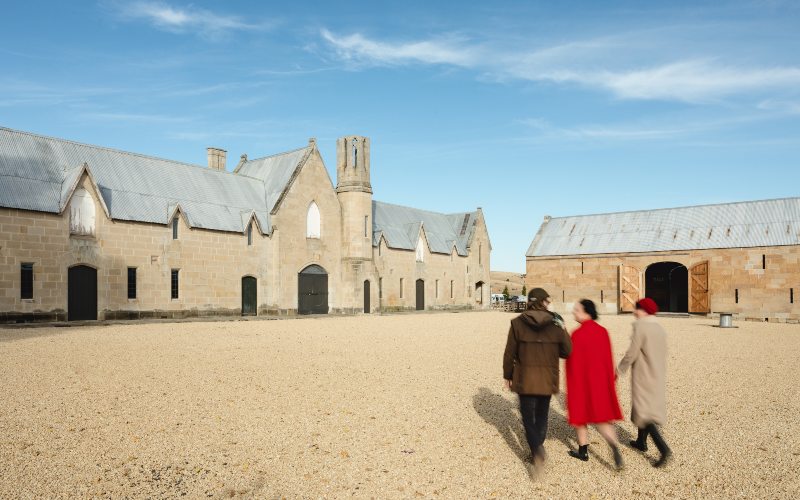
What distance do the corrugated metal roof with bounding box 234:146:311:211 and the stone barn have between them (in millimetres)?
22740

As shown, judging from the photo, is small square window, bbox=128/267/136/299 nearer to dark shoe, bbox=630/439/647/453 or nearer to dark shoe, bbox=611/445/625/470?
dark shoe, bbox=630/439/647/453

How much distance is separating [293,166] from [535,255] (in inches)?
906

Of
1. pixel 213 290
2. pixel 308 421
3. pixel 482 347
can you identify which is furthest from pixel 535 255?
pixel 308 421

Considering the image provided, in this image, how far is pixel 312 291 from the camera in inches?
1641

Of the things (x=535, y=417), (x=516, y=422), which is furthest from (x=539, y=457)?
(x=516, y=422)

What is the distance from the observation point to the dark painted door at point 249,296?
3766cm

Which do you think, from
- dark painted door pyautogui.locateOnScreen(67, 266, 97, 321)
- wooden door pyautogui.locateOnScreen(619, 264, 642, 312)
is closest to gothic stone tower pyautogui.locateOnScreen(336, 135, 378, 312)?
dark painted door pyautogui.locateOnScreen(67, 266, 97, 321)

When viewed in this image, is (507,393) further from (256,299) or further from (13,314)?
(256,299)

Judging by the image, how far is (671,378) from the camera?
14.2 metres

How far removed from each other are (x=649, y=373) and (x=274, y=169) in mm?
38006

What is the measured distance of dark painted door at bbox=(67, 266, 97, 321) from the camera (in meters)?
29.6

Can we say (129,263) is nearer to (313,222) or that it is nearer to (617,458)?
(313,222)

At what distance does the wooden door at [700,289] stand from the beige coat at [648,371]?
130ft

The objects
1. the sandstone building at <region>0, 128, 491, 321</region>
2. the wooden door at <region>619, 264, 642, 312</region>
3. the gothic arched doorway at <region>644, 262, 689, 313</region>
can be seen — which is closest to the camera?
the sandstone building at <region>0, 128, 491, 321</region>
